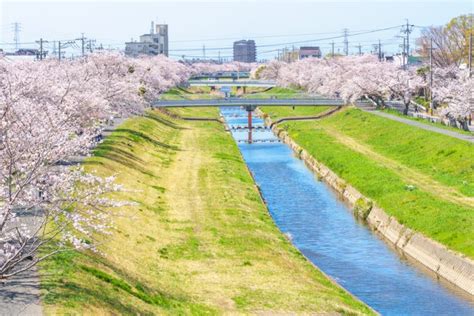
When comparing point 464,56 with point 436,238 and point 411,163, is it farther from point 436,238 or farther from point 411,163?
point 436,238

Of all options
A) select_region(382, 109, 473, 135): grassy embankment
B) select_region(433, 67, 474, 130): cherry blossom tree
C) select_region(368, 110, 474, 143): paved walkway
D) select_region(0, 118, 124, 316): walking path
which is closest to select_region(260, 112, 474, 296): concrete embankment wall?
select_region(368, 110, 474, 143): paved walkway

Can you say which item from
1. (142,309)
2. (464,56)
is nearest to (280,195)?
(142,309)

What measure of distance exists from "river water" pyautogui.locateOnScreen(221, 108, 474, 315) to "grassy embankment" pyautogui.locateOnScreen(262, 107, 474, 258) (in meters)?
2.09

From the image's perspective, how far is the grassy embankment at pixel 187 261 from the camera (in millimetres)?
22969

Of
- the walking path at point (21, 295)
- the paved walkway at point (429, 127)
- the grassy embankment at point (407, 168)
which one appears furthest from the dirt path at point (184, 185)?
the paved walkway at point (429, 127)

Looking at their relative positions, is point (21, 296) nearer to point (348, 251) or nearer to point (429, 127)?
point (348, 251)

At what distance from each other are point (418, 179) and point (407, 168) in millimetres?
5305

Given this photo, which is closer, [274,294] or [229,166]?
[274,294]

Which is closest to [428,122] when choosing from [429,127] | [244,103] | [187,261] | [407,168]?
[429,127]

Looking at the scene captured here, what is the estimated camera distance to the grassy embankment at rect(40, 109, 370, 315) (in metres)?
23.0

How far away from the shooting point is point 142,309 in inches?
882

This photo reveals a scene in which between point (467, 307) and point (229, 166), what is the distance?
31433mm

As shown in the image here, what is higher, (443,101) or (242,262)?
(443,101)

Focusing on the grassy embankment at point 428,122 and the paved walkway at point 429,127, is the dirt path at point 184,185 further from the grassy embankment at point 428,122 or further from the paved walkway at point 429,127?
the grassy embankment at point 428,122
